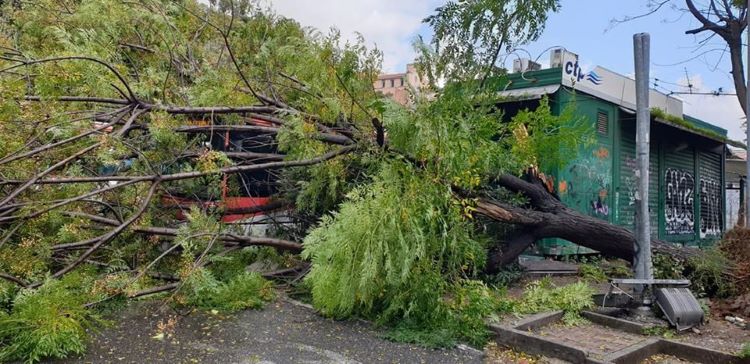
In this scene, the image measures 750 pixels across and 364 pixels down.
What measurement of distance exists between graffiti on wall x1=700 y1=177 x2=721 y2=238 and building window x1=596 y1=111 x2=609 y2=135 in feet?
18.5

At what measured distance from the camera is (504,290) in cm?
652

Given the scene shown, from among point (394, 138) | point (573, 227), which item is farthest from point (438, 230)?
point (573, 227)

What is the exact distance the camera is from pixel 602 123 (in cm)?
1026

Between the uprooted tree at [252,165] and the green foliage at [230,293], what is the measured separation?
33 millimetres

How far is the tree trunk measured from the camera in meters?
6.81

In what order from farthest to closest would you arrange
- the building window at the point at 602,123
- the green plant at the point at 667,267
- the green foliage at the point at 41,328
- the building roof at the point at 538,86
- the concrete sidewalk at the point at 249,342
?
1. the building window at the point at 602,123
2. the building roof at the point at 538,86
3. the green plant at the point at 667,267
4. the concrete sidewalk at the point at 249,342
5. the green foliage at the point at 41,328

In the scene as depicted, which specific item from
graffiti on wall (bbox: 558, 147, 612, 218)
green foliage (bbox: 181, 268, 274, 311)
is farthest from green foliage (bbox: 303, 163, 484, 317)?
graffiti on wall (bbox: 558, 147, 612, 218)

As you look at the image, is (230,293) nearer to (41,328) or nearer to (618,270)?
(41,328)

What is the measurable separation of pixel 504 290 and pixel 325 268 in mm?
2891

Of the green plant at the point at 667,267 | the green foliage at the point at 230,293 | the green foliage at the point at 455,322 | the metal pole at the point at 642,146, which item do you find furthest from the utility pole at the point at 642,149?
the green foliage at the point at 230,293

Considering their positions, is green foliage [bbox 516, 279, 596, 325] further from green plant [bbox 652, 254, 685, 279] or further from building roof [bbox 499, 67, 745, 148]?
building roof [bbox 499, 67, 745, 148]

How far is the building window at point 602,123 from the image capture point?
10133mm

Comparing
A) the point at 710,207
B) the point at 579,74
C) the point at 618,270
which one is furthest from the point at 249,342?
the point at 710,207

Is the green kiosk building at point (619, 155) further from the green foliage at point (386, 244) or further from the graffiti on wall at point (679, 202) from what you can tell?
the green foliage at point (386, 244)
